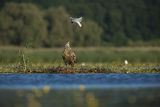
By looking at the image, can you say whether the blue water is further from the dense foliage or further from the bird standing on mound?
the dense foliage

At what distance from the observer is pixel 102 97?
25.6 metres

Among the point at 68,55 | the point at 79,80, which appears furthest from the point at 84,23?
the point at 79,80

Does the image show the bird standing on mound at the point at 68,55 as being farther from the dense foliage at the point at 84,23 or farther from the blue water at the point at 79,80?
the dense foliage at the point at 84,23

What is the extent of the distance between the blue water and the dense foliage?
92.8 feet

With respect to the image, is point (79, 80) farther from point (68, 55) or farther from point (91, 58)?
point (91, 58)

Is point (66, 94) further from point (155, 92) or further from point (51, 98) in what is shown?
point (155, 92)

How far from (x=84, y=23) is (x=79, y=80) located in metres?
28.1

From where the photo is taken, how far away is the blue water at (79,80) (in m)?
29.8

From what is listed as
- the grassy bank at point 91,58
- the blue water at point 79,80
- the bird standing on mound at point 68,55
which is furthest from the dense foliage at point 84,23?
the blue water at point 79,80

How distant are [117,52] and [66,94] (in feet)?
95.3

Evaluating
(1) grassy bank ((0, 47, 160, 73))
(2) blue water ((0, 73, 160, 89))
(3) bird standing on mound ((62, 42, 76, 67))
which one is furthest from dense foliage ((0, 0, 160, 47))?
(2) blue water ((0, 73, 160, 89))

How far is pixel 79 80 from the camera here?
31.6 metres

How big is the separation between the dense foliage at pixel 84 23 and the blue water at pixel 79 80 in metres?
28.3

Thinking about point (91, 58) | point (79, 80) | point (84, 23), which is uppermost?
point (84, 23)
